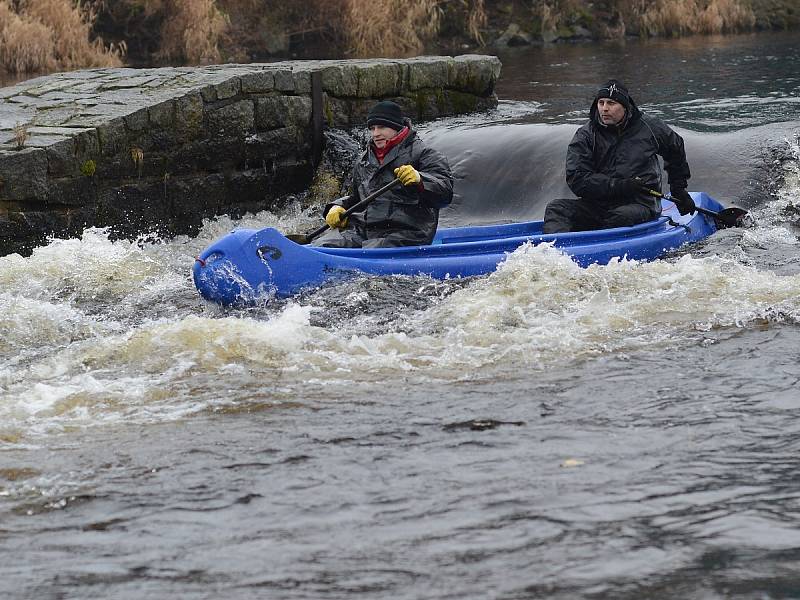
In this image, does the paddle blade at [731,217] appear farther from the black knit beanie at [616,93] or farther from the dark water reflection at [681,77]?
the dark water reflection at [681,77]

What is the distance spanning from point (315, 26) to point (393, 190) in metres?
14.8

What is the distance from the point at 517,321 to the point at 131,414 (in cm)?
227

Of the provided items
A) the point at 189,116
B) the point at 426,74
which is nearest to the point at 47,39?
the point at 426,74

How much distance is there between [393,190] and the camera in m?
7.52

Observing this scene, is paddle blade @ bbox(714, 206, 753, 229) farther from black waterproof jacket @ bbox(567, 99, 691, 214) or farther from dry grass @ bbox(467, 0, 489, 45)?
dry grass @ bbox(467, 0, 489, 45)

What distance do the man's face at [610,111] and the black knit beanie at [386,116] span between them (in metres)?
1.40

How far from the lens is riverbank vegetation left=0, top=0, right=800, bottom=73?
1789 centimetres

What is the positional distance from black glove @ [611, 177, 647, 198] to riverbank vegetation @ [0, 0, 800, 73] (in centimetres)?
1204

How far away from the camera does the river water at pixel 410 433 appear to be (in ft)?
11.2

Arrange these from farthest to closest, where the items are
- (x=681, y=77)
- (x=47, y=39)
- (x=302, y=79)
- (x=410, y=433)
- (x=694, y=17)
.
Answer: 1. (x=694, y=17)
2. (x=47, y=39)
3. (x=681, y=77)
4. (x=302, y=79)
5. (x=410, y=433)

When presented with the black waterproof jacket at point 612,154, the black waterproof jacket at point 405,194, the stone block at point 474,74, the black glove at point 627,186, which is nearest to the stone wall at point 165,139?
the stone block at point 474,74

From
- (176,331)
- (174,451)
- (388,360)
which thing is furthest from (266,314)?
(174,451)

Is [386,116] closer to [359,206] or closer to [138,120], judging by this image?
[359,206]

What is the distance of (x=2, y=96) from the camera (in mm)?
9984
